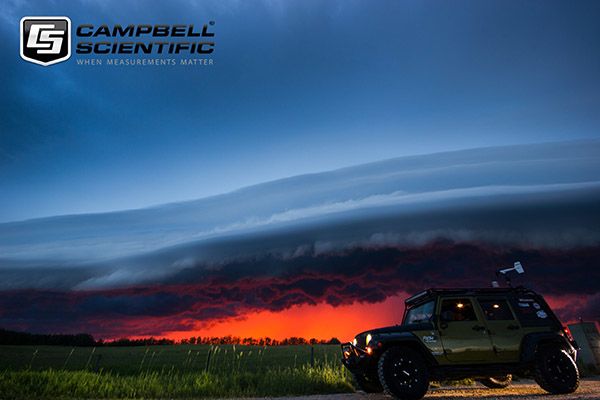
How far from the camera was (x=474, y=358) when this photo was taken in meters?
8.94

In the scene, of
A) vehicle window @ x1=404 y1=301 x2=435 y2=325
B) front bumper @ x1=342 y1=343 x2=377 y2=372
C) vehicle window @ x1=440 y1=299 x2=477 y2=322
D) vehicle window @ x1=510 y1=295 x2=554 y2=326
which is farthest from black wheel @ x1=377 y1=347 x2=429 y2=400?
vehicle window @ x1=510 y1=295 x2=554 y2=326

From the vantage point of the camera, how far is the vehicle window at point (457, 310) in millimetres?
9016

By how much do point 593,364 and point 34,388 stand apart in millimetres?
17350

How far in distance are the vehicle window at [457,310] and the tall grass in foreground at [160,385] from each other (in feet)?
12.2

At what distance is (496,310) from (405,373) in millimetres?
2718

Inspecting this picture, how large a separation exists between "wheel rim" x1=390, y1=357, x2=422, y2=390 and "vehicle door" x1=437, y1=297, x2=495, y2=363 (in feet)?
2.67

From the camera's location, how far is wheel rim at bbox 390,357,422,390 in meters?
8.30

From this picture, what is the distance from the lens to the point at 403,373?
8375 mm

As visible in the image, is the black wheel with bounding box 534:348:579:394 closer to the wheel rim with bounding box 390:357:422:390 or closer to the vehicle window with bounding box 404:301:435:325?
the vehicle window with bounding box 404:301:435:325

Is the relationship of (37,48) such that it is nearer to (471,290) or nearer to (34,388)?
(34,388)

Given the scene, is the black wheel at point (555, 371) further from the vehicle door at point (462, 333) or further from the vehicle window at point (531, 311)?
the vehicle door at point (462, 333)

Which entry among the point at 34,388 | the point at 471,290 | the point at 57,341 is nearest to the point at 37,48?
the point at 34,388

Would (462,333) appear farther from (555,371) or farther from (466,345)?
(555,371)

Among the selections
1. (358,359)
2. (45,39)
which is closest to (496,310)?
(358,359)
